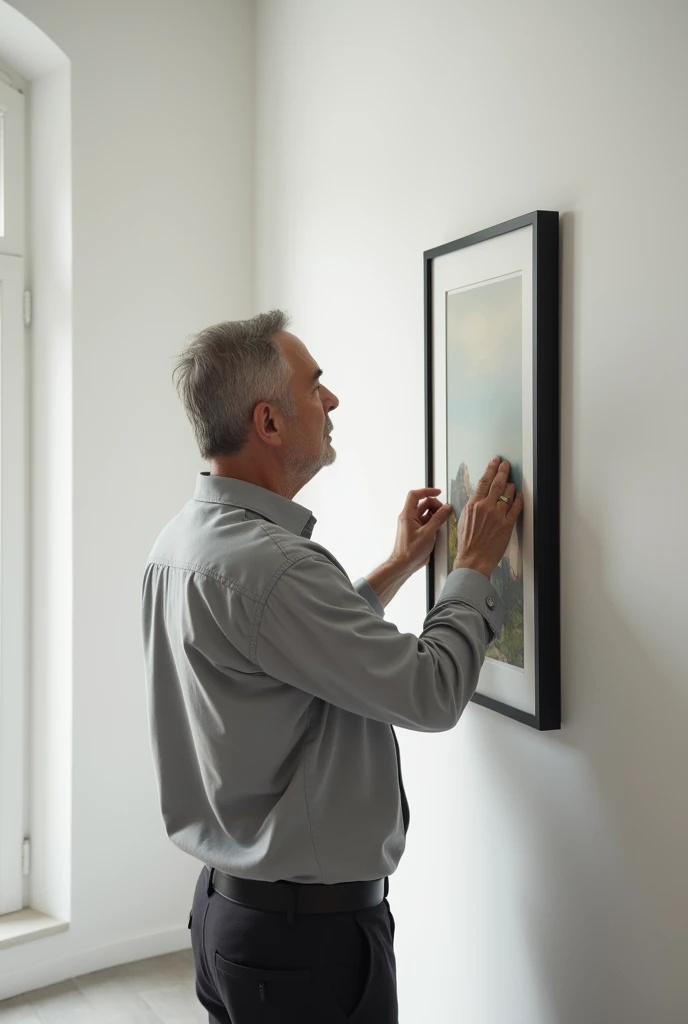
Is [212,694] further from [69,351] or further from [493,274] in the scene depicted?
[69,351]

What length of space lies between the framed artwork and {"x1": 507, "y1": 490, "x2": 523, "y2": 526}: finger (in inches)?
0.5

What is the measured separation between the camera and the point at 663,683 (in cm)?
135

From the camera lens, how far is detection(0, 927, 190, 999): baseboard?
2680mm

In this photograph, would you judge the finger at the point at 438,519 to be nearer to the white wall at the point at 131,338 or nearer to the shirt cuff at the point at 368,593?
the shirt cuff at the point at 368,593

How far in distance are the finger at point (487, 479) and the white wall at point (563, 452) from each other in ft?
0.45

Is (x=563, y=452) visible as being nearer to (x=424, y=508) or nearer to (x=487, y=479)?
(x=487, y=479)

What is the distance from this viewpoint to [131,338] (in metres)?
2.82

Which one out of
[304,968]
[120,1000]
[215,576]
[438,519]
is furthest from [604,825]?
[120,1000]

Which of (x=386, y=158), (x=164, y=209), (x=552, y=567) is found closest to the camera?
(x=552, y=567)

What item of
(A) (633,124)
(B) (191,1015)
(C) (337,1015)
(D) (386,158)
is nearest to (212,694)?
(C) (337,1015)

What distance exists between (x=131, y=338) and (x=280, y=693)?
171 centimetres

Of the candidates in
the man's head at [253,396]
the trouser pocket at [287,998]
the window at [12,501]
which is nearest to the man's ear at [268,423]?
the man's head at [253,396]

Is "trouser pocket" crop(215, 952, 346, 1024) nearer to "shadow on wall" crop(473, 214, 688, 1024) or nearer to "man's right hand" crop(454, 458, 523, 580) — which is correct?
"shadow on wall" crop(473, 214, 688, 1024)

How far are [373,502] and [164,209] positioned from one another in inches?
49.2
